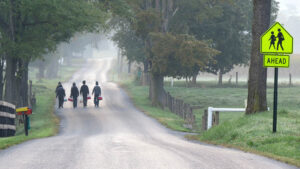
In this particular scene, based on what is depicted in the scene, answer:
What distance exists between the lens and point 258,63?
19.2m

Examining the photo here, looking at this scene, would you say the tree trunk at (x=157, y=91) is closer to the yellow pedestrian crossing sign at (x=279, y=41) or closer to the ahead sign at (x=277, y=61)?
the ahead sign at (x=277, y=61)

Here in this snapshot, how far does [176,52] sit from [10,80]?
1154cm

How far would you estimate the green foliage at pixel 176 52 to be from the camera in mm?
35844

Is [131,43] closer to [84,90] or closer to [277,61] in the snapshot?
[84,90]

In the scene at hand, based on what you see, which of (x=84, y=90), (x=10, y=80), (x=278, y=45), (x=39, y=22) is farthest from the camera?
(x=84, y=90)

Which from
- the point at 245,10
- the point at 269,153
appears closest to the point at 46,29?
A: the point at 269,153

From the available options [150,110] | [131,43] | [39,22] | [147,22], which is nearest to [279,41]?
[39,22]

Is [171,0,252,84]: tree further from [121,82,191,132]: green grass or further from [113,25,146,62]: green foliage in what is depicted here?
[113,25,146,62]: green foliage

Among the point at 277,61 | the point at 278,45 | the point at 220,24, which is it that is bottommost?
the point at 277,61

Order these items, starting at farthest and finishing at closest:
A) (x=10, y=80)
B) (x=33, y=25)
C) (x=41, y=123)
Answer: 1. (x=10, y=80)
2. (x=33, y=25)
3. (x=41, y=123)

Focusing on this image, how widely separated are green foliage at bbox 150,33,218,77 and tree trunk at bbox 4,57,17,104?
34.9 feet

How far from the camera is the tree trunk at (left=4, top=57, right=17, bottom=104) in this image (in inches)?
1139

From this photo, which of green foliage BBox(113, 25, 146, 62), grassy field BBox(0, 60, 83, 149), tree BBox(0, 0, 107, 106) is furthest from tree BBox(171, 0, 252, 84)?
tree BBox(0, 0, 107, 106)

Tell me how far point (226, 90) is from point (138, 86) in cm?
983
